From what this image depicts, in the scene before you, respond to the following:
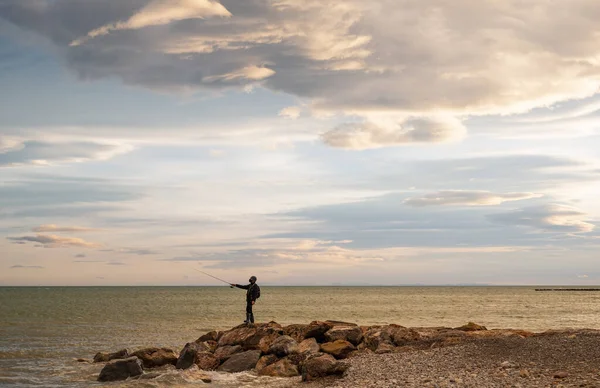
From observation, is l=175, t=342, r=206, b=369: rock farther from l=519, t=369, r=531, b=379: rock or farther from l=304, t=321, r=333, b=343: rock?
l=519, t=369, r=531, b=379: rock

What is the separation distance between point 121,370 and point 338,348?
30.2 feet

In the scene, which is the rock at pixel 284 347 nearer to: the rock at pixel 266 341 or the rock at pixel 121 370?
the rock at pixel 266 341

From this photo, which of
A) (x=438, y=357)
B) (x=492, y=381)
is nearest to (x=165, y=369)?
(x=438, y=357)

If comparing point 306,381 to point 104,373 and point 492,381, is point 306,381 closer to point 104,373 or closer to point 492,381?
point 492,381

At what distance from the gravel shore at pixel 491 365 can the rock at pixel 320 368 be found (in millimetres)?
463

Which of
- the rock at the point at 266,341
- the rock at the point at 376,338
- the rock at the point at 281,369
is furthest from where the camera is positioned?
the rock at the point at 266,341

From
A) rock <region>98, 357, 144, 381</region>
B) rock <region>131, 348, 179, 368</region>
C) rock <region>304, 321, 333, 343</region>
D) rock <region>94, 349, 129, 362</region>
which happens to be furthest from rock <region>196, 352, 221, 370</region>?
rock <region>94, 349, 129, 362</region>

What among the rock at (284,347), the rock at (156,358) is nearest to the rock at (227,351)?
the rock at (156,358)

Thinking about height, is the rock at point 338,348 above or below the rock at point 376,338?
below

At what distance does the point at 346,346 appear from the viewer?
26469 millimetres

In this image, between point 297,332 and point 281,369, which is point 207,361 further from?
point 297,332

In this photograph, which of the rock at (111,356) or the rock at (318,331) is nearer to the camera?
the rock at (318,331)

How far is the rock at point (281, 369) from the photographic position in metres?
24.7

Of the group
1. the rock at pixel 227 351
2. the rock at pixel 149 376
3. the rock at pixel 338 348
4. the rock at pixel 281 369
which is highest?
the rock at pixel 338 348
